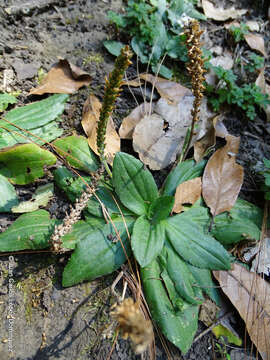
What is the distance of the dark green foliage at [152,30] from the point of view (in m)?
3.10

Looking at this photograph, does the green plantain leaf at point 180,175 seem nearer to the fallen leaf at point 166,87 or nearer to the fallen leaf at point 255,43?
the fallen leaf at point 166,87

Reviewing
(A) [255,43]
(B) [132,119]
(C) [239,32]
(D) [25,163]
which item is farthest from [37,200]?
(A) [255,43]

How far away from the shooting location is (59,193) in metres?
2.48

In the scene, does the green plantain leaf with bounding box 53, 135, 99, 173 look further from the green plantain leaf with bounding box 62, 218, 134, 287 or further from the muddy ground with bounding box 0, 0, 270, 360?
the green plantain leaf with bounding box 62, 218, 134, 287

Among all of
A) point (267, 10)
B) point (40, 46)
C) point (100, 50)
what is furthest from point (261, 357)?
point (267, 10)

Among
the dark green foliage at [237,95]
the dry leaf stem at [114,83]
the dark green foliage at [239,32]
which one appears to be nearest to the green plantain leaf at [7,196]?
the dry leaf stem at [114,83]

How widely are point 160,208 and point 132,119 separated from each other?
965 mm

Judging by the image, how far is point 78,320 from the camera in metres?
2.04

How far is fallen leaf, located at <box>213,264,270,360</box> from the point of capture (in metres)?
2.13

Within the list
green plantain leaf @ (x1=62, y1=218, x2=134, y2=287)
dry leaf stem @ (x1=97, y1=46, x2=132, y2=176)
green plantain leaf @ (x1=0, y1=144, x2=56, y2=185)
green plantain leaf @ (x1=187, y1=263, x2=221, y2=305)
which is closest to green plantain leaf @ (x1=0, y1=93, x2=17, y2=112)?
green plantain leaf @ (x1=0, y1=144, x2=56, y2=185)

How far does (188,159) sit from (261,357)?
161 cm

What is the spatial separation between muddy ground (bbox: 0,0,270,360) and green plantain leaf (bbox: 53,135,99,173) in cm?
22

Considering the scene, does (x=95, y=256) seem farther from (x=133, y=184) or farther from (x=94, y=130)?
(x=94, y=130)

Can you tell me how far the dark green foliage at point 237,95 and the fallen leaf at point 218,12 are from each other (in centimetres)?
100
